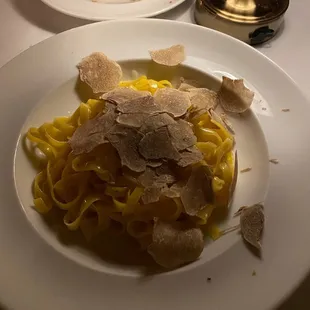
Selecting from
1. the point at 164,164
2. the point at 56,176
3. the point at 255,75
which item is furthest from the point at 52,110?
the point at 255,75

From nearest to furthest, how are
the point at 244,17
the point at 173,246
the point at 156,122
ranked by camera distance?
the point at 173,246 < the point at 156,122 < the point at 244,17

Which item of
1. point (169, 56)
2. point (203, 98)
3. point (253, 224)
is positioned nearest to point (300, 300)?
point (253, 224)

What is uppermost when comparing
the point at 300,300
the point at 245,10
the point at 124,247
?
the point at 245,10

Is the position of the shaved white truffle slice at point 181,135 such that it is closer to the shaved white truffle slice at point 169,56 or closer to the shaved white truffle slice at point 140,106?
the shaved white truffle slice at point 140,106

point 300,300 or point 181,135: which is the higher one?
point 181,135

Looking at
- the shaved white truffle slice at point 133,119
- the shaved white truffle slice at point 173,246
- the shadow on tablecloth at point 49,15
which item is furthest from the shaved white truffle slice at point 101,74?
the shaved white truffle slice at point 173,246

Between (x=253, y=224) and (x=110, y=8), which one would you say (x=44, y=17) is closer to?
(x=110, y=8)

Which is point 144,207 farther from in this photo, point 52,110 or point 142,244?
point 52,110
